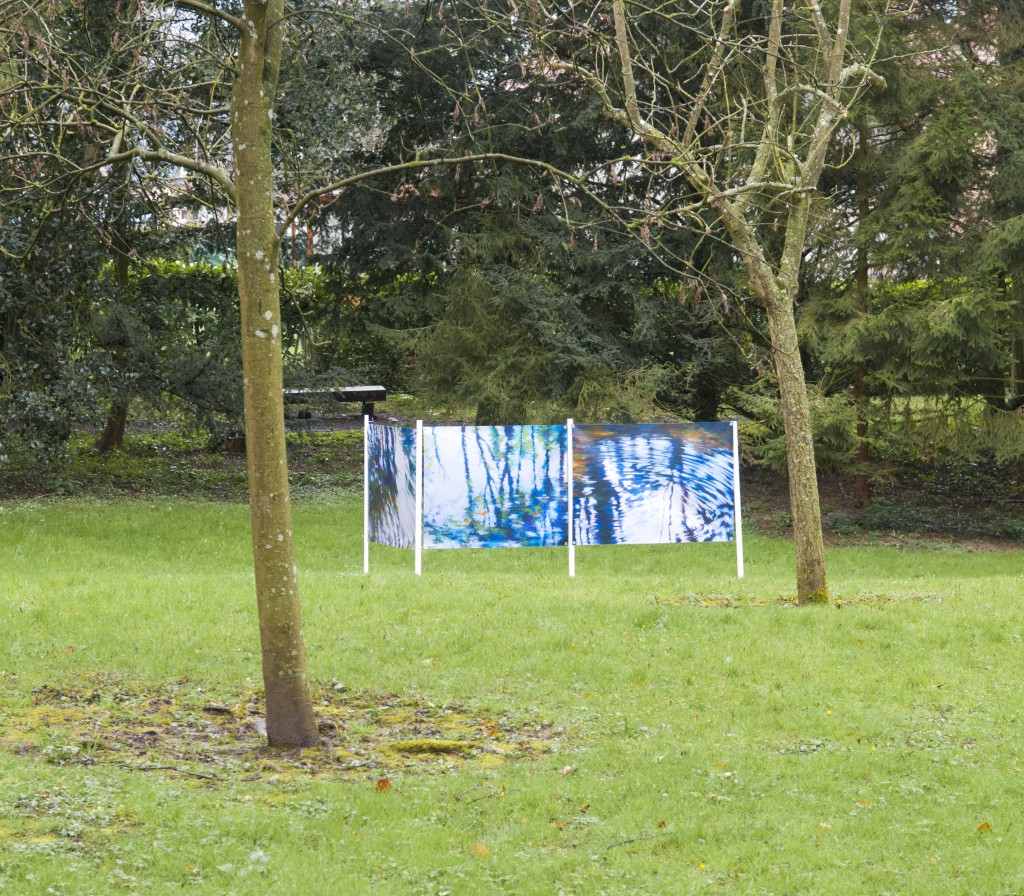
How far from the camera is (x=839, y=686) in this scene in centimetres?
833

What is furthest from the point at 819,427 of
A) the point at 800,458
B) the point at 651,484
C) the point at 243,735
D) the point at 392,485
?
the point at 243,735

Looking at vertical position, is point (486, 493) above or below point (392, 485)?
below

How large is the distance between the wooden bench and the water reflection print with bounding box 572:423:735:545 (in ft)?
28.1

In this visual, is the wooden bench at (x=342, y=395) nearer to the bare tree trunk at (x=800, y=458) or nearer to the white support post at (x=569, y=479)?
the white support post at (x=569, y=479)

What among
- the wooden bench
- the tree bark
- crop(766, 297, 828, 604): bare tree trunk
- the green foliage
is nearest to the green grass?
crop(766, 297, 828, 604): bare tree trunk

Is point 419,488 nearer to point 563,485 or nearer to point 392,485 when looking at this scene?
point 392,485

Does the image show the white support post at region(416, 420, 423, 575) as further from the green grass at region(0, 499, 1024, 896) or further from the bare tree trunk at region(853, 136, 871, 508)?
the bare tree trunk at region(853, 136, 871, 508)

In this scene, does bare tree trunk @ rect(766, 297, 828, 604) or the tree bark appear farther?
bare tree trunk @ rect(766, 297, 828, 604)

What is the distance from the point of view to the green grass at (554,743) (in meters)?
5.18

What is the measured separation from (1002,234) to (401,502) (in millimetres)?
10133

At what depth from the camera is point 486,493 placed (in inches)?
522

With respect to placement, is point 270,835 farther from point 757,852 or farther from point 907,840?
point 907,840

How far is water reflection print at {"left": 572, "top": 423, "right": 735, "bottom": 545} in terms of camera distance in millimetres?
13391

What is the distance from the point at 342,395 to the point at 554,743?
1613cm
